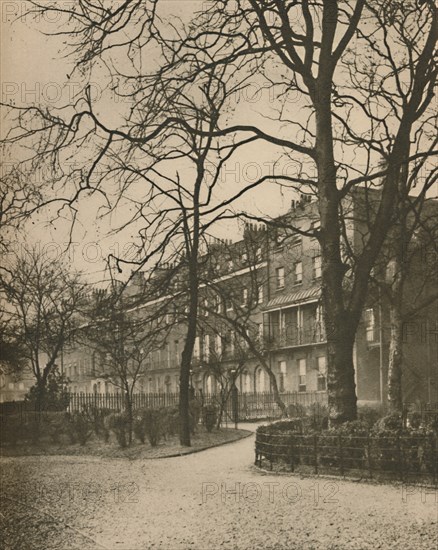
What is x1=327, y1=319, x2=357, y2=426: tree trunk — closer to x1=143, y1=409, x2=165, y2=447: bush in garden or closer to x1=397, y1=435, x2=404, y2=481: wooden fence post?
x1=397, y1=435, x2=404, y2=481: wooden fence post

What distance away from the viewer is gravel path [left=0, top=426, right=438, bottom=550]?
25.5ft

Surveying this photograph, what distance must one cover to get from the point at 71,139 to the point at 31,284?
13.7 m

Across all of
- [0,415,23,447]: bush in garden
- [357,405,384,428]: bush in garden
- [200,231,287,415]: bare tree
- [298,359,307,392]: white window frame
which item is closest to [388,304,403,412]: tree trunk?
[357,405,384,428]: bush in garden

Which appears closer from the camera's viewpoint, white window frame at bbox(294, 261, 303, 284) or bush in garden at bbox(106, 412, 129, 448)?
bush in garden at bbox(106, 412, 129, 448)

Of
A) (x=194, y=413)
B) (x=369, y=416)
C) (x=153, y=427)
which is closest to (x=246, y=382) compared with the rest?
(x=194, y=413)

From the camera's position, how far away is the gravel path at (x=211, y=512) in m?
7.76

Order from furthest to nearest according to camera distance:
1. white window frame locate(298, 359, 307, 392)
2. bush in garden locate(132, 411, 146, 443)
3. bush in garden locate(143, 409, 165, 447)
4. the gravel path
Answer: white window frame locate(298, 359, 307, 392)
bush in garden locate(132, 411, 146, 443)
bush in garden locate(143, 409, 165, 447)
the gravel path

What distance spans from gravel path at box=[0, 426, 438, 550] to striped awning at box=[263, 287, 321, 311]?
23.2 meters

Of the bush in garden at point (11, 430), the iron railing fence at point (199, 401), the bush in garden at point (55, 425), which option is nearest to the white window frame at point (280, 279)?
the iron railing fence at point (199, 401)

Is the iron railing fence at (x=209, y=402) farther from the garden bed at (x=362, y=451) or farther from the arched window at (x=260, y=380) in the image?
the garden bed at (x=362, y=451)

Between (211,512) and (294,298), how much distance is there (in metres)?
29.5

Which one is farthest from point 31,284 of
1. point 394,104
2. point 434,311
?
point 434,311

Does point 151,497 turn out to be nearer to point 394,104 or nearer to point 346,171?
point 346,171

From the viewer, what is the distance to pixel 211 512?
9.28 metres
